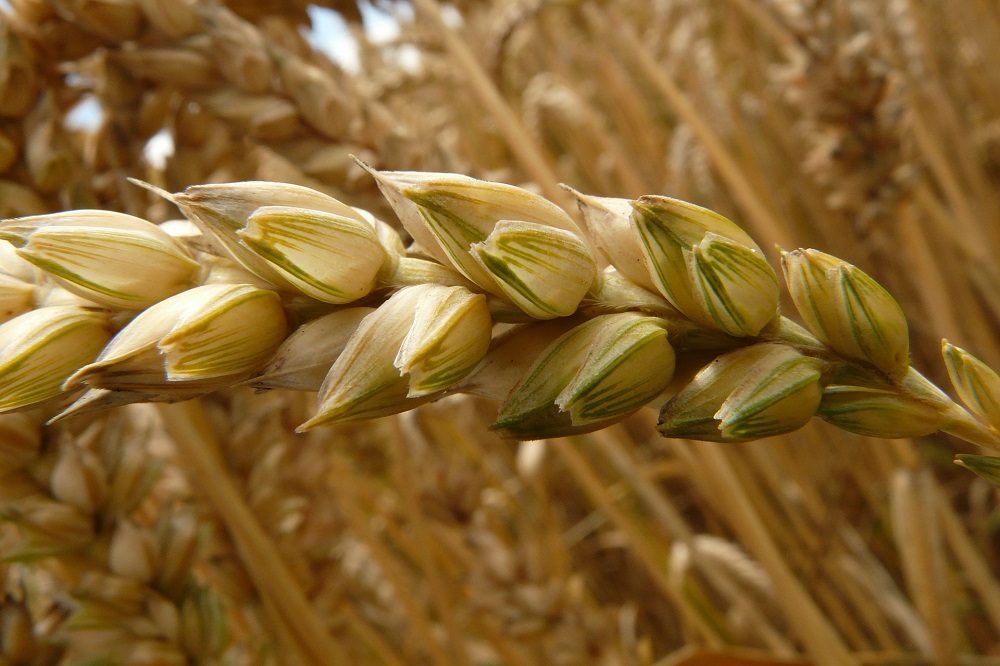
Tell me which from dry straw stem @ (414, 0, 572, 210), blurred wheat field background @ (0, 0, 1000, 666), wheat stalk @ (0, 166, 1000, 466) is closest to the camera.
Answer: wheat stalk @ (0, 166, 1000, 466)

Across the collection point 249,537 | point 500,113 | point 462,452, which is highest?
point 500,113

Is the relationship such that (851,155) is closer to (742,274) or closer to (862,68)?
(862,68)

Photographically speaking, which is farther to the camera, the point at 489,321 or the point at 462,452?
the point at 462,452

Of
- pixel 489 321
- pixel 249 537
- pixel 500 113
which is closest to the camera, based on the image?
pixel 489 321

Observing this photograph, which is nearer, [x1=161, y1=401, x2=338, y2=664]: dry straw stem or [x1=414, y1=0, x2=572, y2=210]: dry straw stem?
[x1=161, y1=401, x2=338, y2=664]: dry straw stem

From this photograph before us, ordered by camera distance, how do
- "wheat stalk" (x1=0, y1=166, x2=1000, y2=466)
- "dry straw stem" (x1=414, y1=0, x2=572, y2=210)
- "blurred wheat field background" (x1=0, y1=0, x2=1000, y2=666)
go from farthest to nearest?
1. "dry straw stem" (x1=414, y1=0, x2=572, y2=210)
2. "blurred wheat field background" (x1=0, y1=0, x2=1000, y2=666)
3. "wheat stalk" (x1=0, y1=166, x2=1000, y2=466)

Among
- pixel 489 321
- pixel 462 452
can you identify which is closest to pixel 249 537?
pixel 489 321

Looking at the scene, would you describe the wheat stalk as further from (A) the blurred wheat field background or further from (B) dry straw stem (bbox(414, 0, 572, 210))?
(B) dry straw stem (bbox(414, 0, 572, 210))

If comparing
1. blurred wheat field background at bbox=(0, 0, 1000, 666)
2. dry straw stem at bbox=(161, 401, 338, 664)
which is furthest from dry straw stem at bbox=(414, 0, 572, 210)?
dry straw stem at bbox=(161, 401, 338, 664)

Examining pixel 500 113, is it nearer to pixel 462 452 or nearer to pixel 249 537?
pixel 249 537

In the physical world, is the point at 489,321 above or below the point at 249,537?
above
